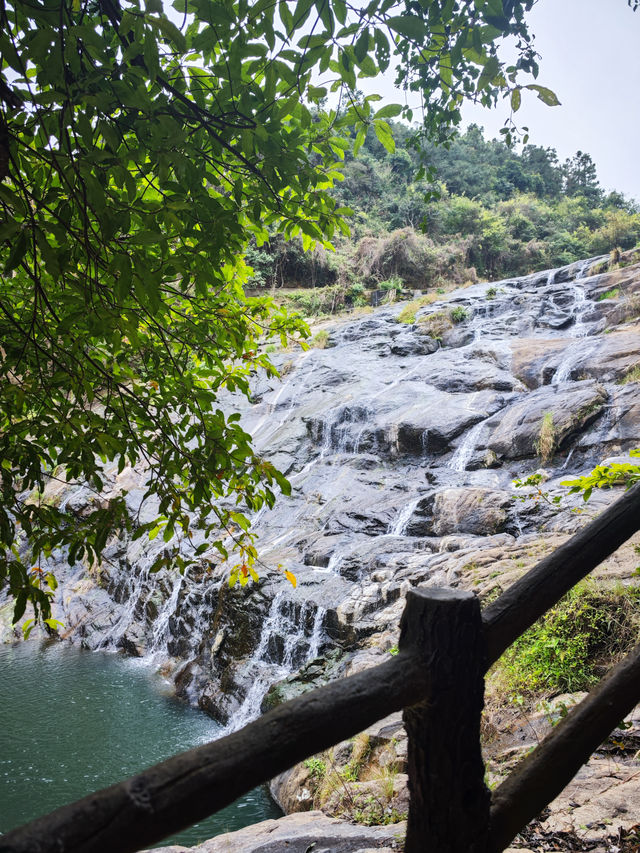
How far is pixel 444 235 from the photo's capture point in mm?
27047

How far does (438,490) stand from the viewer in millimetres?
9148

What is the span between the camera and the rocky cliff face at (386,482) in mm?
6633

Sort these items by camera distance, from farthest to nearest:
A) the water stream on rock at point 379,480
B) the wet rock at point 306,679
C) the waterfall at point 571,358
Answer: the waterfall at point 571,358 → the water stream on rock at point 379,480 → the wet rock at point 306,679

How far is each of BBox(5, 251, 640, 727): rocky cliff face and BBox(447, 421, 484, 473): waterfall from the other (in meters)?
0.04

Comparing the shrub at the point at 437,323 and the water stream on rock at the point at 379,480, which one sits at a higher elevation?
the shrub at the point at 437,323

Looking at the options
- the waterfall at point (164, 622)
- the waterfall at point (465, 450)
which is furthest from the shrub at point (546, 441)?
the waterfall at point (164, 622)

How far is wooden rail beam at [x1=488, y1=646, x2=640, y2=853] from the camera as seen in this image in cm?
132

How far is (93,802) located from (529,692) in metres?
3.84

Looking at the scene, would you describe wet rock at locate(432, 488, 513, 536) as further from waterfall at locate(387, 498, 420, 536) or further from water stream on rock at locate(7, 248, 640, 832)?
waterfall at locate(387, 498, 420, 536)

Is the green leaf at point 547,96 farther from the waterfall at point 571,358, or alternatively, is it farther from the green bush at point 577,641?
the waterfall at point 571,358

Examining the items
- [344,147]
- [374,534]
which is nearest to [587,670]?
[344,147]

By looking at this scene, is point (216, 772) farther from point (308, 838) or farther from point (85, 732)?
point (85, 732)

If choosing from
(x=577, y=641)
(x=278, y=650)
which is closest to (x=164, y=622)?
(x=278, y=650)

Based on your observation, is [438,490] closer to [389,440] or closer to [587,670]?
[389,440]
